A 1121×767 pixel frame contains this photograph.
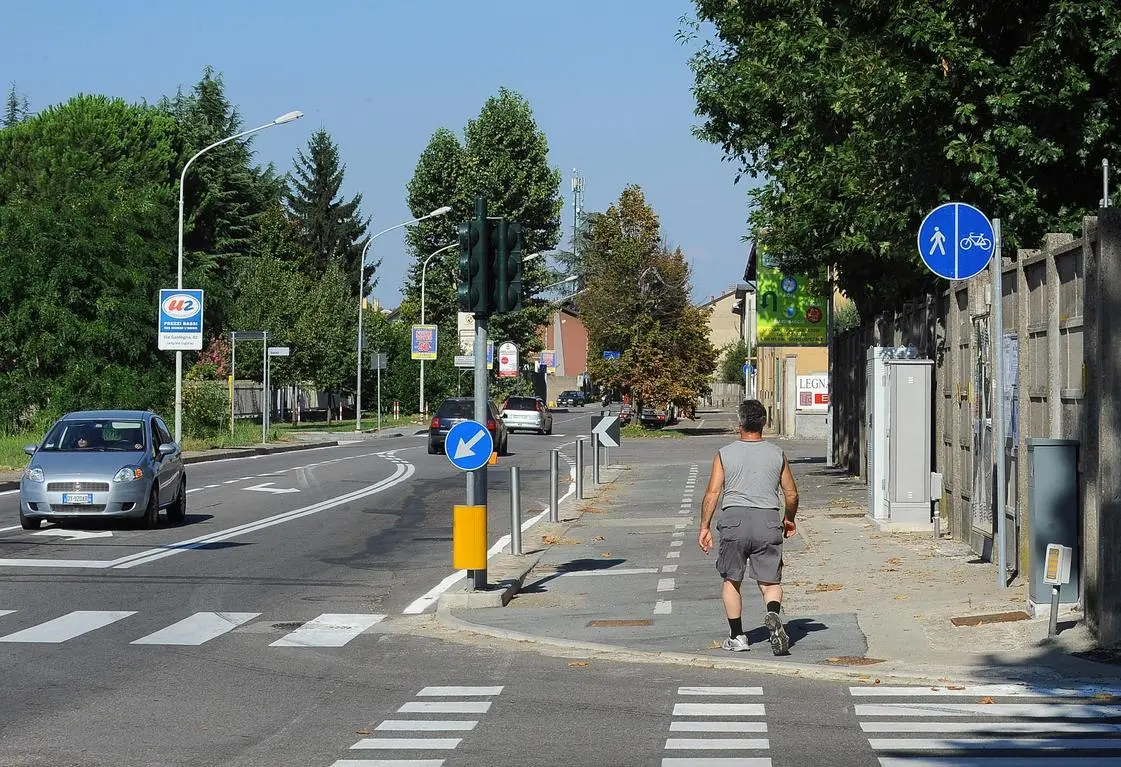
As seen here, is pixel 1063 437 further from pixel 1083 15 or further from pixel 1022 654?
pixel 1083 15

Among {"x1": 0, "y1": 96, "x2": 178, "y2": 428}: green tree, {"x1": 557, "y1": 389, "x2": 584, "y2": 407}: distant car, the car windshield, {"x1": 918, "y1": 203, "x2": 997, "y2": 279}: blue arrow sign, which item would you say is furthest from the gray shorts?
{"x1": 557, "y1": 389, "x2": 584, "y2": 407}: distant car

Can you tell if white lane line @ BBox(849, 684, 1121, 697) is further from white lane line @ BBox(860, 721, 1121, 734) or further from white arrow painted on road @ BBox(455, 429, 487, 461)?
white arrow painted on road @ BBox(455, 429, 487, 461)

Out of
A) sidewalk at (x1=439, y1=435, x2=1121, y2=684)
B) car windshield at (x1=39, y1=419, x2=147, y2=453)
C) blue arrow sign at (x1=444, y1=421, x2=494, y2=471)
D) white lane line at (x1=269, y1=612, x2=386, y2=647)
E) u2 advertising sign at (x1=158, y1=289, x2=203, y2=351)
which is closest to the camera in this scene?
sidewalk at (x1=439, y1=435, x2=1121, y2=684)

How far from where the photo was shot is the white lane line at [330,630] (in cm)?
1138

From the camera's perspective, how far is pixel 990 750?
291 inches

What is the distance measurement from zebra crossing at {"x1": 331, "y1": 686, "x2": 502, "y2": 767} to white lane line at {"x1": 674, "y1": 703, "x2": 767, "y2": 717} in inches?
42.4

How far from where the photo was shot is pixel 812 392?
6000 centimetres

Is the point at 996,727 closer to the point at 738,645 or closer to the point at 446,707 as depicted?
the point at 738,645

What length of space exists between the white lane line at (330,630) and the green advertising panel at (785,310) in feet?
99.1

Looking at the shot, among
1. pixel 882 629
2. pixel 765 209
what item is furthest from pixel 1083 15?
pixel 765 209

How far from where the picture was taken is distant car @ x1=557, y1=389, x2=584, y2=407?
13150 centimetres

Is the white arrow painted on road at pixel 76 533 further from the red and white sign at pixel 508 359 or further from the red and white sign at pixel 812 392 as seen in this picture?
the red and white sign at pixel 508 359

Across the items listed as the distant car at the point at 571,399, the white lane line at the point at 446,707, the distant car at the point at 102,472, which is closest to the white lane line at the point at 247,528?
the distant car at the point at 102,472

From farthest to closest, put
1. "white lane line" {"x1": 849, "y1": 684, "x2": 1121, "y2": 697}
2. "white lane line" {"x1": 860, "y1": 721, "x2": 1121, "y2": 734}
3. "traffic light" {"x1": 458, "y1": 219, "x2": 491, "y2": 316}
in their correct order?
"traffic light" {"x1": 458, "y1": 219, "x2": 491, "y2": 316}
"white lane line" {"x1": 849, "y1": 684, "x2": 1121, "y2": 697}
"white lane line" {"x1": 860, "y1": 721, "x2": 1121, "y2": 734}
